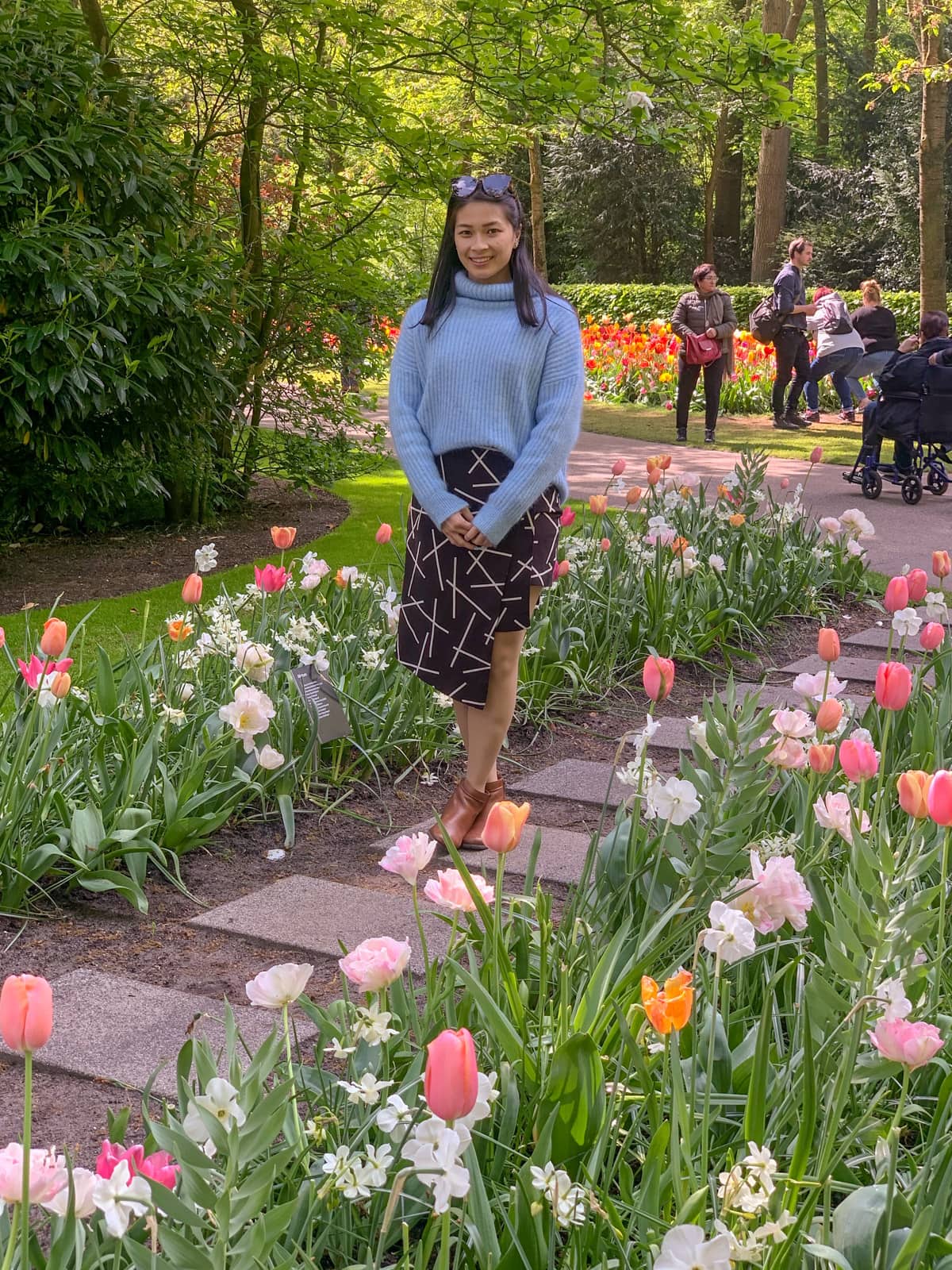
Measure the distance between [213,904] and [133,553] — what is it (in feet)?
15.3

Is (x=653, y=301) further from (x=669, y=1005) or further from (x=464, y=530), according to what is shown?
(x=669, y=1005)

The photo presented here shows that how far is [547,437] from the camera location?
356 centimetres

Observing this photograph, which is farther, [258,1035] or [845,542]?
[845,542]

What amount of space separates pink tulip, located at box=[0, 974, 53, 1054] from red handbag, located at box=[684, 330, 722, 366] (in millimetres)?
12648

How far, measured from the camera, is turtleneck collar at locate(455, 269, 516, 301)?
3613 millimetres

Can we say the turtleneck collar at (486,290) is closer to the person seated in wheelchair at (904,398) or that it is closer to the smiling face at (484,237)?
the smiling face at (484,237)

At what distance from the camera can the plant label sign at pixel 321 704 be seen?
4.05 metres

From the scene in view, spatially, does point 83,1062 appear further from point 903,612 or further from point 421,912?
point 903,612

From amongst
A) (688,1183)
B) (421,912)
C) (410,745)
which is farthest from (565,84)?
(688,1183)

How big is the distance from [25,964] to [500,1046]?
1345mm

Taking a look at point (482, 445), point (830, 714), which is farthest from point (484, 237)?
point (830, 714)

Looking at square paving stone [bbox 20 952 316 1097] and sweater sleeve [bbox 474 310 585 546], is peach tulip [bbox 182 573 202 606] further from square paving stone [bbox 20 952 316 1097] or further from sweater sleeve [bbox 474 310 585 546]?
square paving stone [bbox 20 952 316 1097]

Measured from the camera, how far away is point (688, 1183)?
1652mm

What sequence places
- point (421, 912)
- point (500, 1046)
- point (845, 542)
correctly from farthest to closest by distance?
point (845, 542) < point (421, 912) < point (500, 1046)
